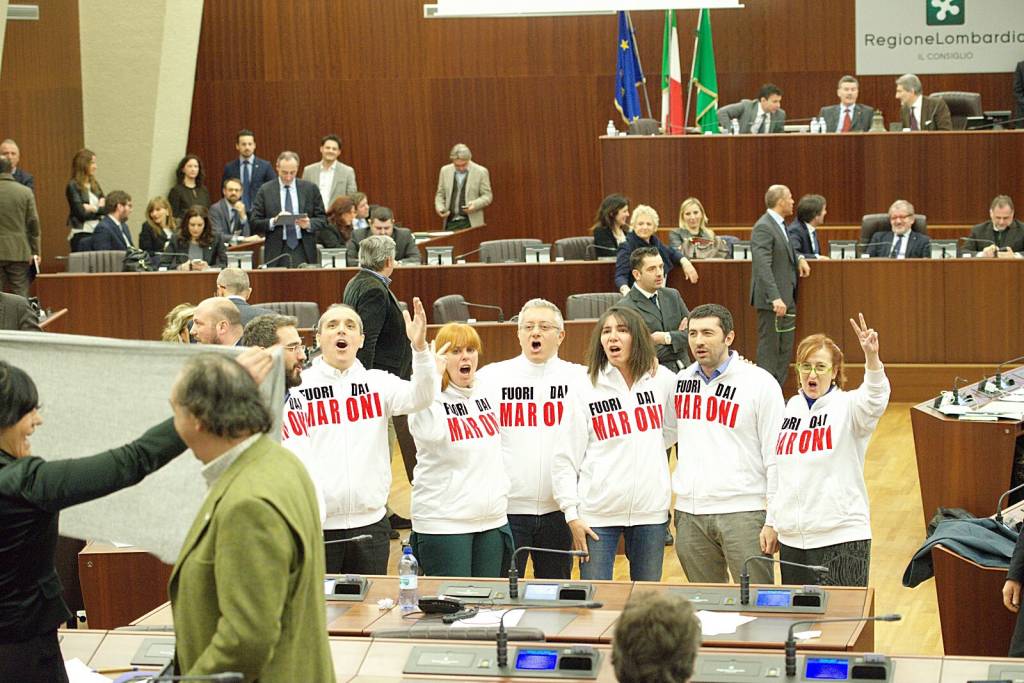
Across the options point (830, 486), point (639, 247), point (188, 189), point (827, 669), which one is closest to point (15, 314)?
point (639, 247)

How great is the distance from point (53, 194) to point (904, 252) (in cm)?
738

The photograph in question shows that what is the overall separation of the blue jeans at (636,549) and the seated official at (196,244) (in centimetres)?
578

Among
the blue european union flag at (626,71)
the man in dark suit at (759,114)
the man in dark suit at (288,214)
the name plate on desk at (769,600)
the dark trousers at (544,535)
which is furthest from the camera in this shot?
the blue european union flag at (626,71)

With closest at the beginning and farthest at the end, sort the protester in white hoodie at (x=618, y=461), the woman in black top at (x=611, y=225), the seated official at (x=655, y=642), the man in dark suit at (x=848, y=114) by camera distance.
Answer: the seated official at (x=655, y=642)
the protester in white hoodie at (x=618, y=461)
the woman in black top at (x=611, y=225)
the man in dark suit at (x=848, y=114)

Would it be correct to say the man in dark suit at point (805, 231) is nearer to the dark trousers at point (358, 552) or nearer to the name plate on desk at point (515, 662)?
the dark trousers at point (358, 552)

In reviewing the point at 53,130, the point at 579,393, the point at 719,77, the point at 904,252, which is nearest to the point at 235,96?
the point at 53,130

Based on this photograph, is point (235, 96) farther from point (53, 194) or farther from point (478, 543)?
point (478, 543)

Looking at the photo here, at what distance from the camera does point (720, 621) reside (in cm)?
426

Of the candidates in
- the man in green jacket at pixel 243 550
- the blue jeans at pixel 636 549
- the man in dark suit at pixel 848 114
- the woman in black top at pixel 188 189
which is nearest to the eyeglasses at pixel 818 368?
the blue jeans at pixel 636 549

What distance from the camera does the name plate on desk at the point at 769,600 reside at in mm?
4348

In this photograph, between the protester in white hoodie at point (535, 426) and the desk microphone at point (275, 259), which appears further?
the desk microphone at point (275, 259)

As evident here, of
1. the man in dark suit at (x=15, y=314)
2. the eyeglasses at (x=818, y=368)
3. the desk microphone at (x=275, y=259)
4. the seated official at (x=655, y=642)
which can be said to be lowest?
the seated official at (x=655, y=642)

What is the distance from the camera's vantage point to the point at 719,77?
14.9m

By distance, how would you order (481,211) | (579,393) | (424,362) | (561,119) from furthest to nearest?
(561,119)
(481,211)
(579,393)
(424,362)
